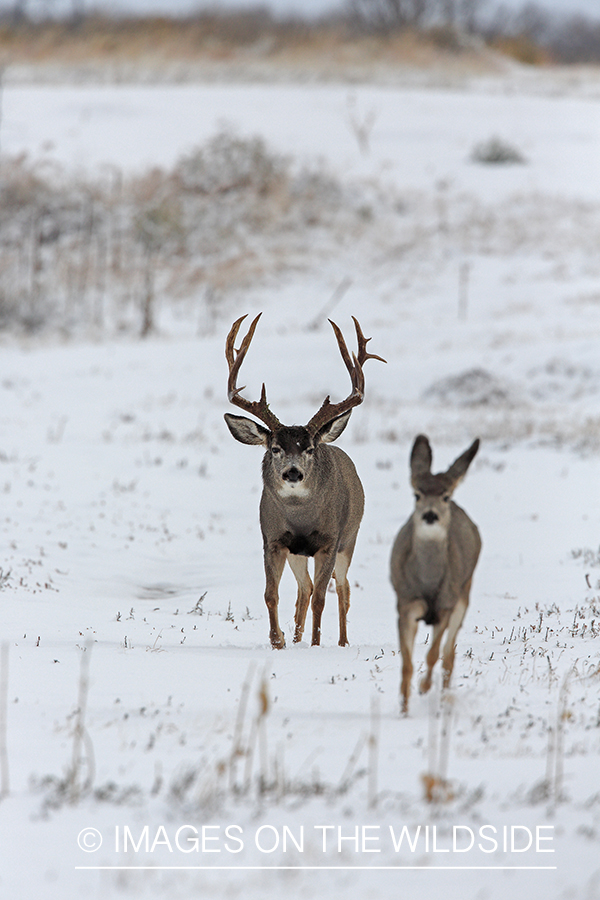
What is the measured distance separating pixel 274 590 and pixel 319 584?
1.10 feet

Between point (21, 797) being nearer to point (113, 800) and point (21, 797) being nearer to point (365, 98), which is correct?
point (113, 800)

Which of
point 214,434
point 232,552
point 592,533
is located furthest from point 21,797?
point 214,434

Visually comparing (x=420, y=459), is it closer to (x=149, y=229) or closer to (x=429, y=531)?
(x=429, y=531)

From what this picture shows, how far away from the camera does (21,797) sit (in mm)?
4238

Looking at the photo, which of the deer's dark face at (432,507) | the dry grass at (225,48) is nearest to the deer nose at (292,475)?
the deer's dark face at (432,507)

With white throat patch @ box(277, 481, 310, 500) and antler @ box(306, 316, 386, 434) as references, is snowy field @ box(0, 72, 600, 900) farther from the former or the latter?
antler @ box(306, 316, 386, 434)

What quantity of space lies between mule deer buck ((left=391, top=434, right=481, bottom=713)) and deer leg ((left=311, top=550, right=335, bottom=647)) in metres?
2.15

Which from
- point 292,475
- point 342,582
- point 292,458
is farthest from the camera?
point 342,582

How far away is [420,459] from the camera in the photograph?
538cm

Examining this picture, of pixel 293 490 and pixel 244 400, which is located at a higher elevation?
pixel 244 400

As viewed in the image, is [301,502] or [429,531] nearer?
[429,531]

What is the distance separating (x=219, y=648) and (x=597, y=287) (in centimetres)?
2265

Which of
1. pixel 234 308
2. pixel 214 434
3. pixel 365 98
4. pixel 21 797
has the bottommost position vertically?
pixel 21 797

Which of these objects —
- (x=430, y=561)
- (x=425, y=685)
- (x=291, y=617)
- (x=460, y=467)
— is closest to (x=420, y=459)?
(x=460, y=467)
